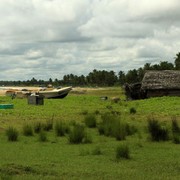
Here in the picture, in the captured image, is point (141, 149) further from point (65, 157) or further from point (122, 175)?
point (122, 175)

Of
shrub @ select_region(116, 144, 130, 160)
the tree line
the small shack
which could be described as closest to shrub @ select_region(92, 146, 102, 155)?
shrub @ select_region(116, 144, 130, 160)

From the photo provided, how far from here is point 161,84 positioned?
47.7 m

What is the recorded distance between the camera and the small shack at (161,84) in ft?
156

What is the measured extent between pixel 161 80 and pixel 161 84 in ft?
2.90

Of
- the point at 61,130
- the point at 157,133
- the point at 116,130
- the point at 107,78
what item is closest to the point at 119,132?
the point at 116,130

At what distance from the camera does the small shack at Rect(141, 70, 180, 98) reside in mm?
47438

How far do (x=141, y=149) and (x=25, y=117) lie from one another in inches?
538

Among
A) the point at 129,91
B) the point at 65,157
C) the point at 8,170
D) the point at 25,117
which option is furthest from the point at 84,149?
the point at 129,91

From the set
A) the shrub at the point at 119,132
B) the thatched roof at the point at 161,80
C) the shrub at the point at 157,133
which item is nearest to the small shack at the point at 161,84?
the thatched roof at the point at 161,80

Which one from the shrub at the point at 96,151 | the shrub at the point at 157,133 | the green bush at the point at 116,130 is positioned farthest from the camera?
the green bush at the point at 116,130

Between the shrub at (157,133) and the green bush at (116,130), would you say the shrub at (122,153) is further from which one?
the green bush at (116,130)

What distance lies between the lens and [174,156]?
40.0 ft

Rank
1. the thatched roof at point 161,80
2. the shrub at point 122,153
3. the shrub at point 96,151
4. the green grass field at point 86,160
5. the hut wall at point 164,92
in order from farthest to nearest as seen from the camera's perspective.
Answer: the hut wall at point 164,92 < the thatched roof at point 161,80 < the shrub at point 96,151 < the shrub at point 122,153 < the green grass field at point 86,160

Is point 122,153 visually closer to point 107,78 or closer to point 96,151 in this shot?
point 96,151
